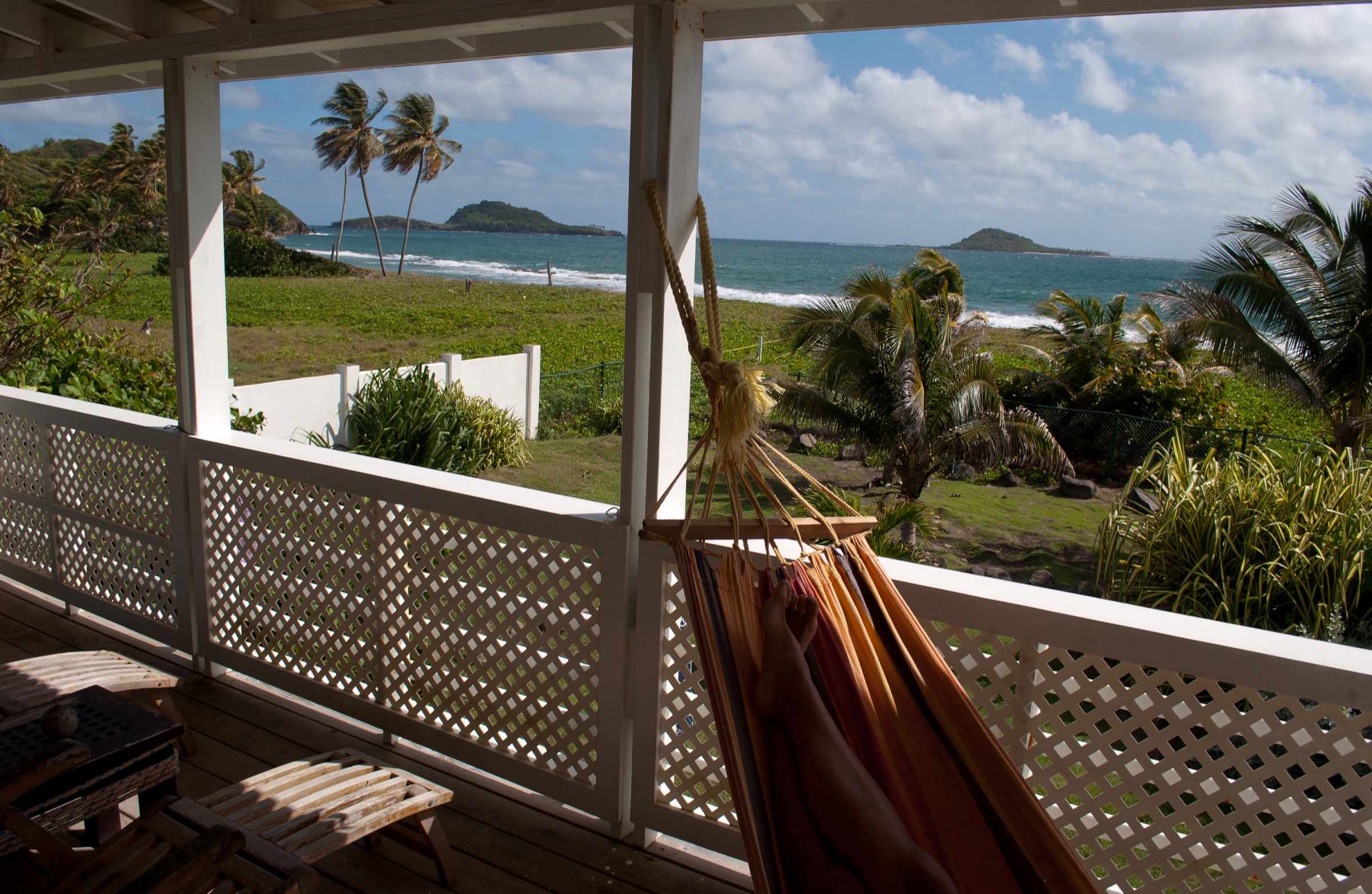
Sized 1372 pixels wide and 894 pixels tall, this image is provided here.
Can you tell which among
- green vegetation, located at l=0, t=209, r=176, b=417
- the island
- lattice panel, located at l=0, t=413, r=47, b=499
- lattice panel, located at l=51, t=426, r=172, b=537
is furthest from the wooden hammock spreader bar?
the island

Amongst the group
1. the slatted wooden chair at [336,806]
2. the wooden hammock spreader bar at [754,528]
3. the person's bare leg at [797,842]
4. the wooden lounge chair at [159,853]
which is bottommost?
the slatted wooden chair at [336,806]

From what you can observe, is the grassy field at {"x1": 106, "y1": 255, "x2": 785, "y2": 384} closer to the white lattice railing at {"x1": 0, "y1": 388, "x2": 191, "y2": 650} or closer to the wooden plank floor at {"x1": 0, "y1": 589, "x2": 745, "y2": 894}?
the white lattice railing at {"x1": 0, "y1": 388, "x2": 191, "y2": 650}

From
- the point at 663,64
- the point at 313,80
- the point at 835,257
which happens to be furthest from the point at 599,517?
the point at 835,257

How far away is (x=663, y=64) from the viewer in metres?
1.89

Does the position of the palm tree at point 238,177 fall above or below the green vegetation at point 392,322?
above

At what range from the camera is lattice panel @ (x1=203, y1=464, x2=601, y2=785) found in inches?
87.1

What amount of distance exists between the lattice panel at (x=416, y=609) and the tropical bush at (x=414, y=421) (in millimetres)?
6719

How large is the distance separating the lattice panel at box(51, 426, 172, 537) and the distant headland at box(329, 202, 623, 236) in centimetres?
4081

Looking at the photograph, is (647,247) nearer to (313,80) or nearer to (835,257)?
(313,80)

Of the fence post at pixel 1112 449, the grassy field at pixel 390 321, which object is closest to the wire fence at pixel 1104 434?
the fence post at pixel 1112 449

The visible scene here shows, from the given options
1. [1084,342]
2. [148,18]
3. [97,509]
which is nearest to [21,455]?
[97,509]

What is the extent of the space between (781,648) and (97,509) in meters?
2.87

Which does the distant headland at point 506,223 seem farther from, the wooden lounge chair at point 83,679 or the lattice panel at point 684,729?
the lattice panel at point 684,729

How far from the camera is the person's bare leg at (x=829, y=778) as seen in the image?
3.91ft
